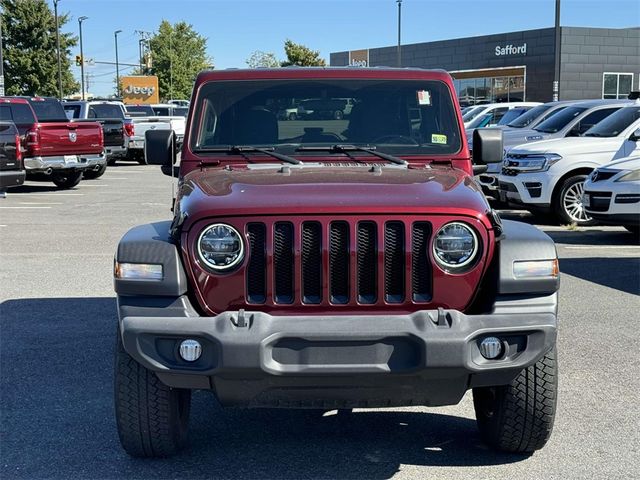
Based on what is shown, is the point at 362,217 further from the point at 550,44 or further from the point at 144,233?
the point at 550,44

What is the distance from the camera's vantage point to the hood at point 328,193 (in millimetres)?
3910

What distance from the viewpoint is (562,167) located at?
43.7ft

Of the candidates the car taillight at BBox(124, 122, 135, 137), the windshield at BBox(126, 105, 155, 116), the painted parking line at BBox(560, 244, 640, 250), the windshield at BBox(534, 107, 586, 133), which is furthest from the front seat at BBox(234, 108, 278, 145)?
the windshield at BBox(126, 105, 155, 116)

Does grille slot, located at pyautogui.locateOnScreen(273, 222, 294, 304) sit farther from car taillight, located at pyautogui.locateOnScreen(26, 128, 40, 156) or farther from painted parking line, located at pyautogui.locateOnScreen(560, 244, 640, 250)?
car taillight, located at pyautogui.locateOnScreen(26, 128, 40, 156)

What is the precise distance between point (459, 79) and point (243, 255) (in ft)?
167

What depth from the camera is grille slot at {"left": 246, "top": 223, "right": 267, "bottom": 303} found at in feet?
12.8

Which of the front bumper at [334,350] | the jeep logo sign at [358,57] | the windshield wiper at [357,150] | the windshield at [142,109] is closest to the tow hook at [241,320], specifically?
the front bumper at [334,350]

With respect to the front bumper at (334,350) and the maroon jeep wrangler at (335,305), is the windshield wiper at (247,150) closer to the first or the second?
the maroon jeep wrangler at (335,305)

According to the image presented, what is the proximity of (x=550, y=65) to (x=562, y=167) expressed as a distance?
33898mm

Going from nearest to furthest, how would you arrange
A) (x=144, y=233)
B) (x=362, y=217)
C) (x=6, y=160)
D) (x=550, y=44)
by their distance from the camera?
(x=362, y=217)
(x=144, y=233)
(x=6, y=160)
(x=550, y=44)

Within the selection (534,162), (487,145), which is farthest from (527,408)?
(534,162)

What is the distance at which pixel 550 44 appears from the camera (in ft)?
149

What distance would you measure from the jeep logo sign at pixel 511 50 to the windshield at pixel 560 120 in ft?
109

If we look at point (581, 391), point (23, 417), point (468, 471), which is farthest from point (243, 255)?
point (581, 391)
